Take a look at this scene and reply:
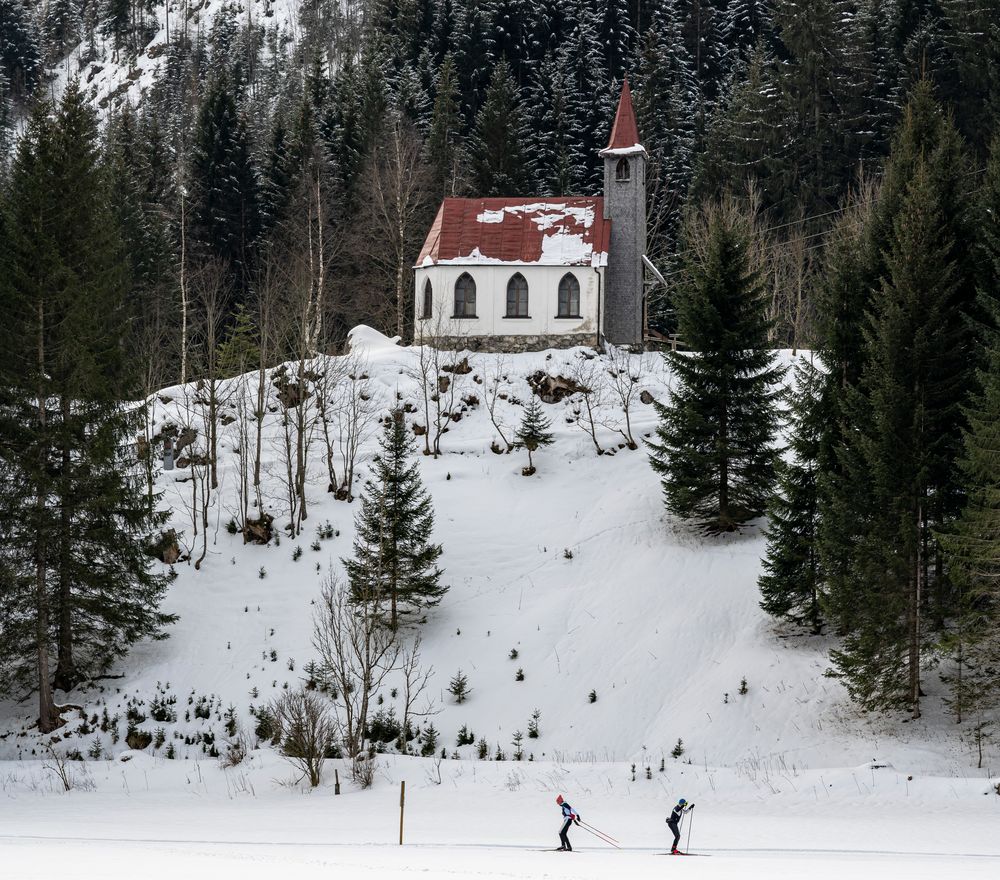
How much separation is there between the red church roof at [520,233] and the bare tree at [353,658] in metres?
→ 16.8

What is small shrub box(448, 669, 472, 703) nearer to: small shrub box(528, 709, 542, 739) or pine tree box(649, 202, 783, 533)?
small shrub box(528, 709, 542, 739)

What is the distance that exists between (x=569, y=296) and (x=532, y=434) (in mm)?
9913

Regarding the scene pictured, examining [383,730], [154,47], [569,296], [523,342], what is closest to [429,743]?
[383,730]

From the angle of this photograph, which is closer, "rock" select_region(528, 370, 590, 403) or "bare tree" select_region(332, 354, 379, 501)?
"bare tree" select_region(332, 354, 379, 501)

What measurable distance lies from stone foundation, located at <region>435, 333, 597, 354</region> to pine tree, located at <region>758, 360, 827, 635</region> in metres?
17.2

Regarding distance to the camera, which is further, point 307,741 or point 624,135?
point 624,135

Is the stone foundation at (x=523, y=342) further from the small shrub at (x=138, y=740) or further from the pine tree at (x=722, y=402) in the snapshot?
the small shrub at (x=138, y=740)

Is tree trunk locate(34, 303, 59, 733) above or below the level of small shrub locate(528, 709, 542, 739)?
above

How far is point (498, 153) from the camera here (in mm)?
54031

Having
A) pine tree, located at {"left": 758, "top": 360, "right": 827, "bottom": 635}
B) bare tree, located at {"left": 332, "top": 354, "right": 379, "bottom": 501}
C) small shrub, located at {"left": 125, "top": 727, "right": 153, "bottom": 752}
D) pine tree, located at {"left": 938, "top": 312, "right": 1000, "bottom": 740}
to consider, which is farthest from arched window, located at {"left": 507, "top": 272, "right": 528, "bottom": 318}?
pine tree, located at {"left": 938, "top": 312, "right": 1000, "bottom": 740}

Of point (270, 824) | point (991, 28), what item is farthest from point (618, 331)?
point (270, 824)

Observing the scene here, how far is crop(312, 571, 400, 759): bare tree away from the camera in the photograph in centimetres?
2011

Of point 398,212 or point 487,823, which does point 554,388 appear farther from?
point 487,823

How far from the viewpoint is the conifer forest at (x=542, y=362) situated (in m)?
19.8
